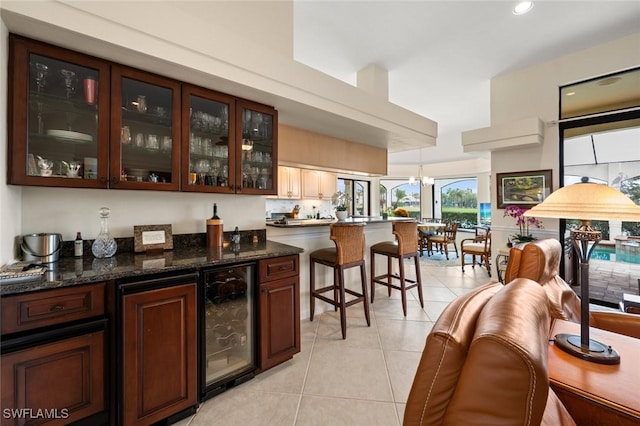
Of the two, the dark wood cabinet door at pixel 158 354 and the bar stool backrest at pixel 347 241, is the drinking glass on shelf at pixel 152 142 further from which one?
the bar stool backrest at pixel 347 241

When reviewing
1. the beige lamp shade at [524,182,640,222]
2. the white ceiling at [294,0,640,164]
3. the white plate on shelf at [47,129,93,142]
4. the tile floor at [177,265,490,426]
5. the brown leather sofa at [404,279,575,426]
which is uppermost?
the white ceiling at [294,0,640,164]

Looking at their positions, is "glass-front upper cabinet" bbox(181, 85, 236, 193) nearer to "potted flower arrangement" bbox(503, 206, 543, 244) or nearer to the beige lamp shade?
the beige lamp shade

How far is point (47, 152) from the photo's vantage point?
153 cm

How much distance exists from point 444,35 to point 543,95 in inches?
78.7

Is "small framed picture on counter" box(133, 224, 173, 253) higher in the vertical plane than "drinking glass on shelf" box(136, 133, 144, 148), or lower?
lower

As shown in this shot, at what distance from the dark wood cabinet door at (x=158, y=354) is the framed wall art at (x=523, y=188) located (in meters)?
4.53

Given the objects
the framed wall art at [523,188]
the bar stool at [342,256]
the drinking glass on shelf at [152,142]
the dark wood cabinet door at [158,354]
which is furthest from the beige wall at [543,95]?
the drinking glass on shelf at [152,142]

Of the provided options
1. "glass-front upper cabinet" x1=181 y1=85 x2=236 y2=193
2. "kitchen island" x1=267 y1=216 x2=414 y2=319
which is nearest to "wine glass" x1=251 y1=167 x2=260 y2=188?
"glass-front upper cabinet" x1=181 y1=85 x2=236 y2=193

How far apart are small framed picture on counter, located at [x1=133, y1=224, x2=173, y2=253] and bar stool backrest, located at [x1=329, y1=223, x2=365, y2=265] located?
1.42 m

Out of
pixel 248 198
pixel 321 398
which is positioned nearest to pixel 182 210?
pixel 248 198

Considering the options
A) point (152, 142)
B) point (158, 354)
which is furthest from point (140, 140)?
point (158, 354)

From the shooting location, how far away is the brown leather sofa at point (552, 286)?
152 centimetres

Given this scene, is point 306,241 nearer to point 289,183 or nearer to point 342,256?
point 342,256

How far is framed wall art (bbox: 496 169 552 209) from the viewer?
3.75 meters
